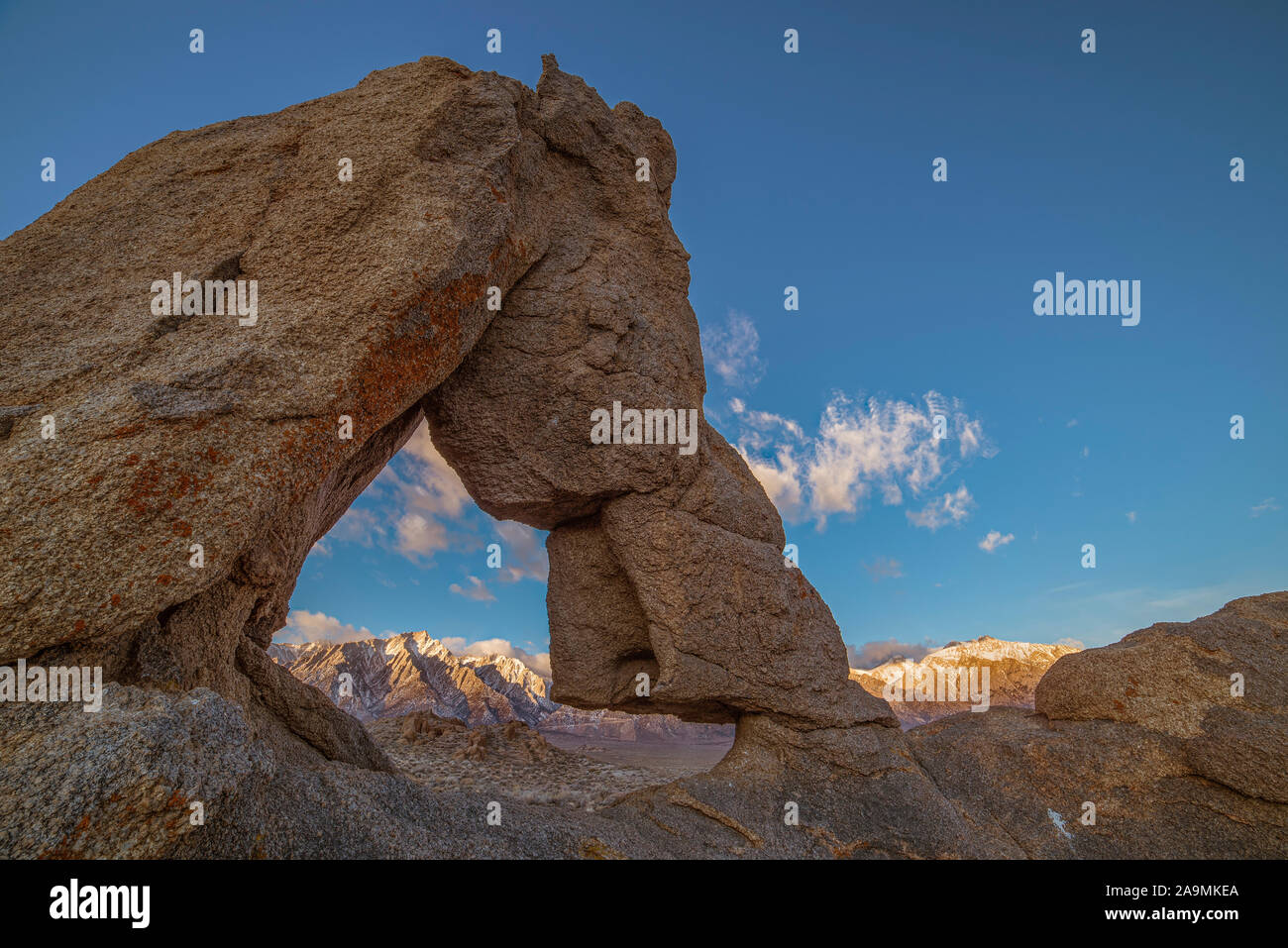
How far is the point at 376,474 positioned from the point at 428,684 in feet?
133

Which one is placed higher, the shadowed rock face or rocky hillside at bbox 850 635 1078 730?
the shadowed rock face

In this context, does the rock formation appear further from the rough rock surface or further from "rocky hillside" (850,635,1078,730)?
"rocky hillside" (850,635,1078,730)

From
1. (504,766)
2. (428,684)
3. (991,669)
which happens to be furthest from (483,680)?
(504,766)

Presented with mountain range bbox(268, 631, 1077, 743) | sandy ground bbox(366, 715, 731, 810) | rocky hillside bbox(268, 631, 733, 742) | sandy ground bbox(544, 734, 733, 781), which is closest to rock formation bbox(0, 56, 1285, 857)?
sandy ground bbox(366, 715, 731, 810)

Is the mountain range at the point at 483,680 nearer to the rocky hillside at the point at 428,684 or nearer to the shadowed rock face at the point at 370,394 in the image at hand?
the rocky hillside at the point at 428,684

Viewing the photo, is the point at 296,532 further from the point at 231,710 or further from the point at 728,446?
the point at 728,446

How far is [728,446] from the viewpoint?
441 inches

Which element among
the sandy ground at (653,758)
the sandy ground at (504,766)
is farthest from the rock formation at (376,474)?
the sandy ground at (653,758)

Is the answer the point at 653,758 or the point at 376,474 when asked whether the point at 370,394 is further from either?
the point at 653,758

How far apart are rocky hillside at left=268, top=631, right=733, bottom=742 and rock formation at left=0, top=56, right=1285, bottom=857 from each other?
32.3 m

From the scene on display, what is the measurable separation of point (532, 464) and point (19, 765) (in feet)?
19.9

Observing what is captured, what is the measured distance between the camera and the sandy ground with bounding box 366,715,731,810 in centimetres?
1082
